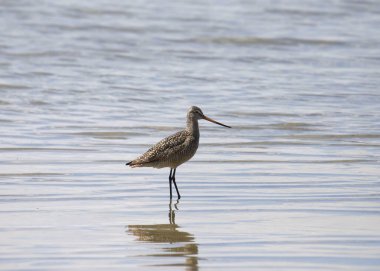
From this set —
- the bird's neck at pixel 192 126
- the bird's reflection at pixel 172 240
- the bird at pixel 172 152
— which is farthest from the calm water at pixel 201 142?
the bird's neck at pixel 192 126

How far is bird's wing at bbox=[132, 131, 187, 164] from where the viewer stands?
336 inches

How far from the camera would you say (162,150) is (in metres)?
8.65

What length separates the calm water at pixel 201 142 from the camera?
6383 millimetres

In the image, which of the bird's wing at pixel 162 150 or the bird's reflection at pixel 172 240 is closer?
the bird's reflection at pixel 172 240

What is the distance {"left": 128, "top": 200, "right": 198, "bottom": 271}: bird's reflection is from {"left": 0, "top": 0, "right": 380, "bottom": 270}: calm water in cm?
2

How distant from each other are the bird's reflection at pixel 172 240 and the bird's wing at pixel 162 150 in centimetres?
121

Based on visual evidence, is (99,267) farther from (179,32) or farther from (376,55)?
(179,32)

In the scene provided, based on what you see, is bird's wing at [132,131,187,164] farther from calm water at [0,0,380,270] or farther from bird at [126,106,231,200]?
calm water at [0,0,380,270]

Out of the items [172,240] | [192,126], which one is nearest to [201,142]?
[192,126]

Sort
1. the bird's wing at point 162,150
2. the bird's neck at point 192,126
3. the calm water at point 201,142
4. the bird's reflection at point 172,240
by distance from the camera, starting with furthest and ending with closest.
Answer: the bird's neck at point 192,126, the bird's wing at point 162,150, the calm water at point 201,142, the bird's reflection at point 172,240

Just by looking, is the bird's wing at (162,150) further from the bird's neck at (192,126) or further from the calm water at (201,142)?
the calm water at (201,142)

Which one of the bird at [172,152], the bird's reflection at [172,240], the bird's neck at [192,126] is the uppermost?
the bird's neck at [192,126]

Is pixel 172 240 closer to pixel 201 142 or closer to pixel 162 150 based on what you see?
pixel 162 150

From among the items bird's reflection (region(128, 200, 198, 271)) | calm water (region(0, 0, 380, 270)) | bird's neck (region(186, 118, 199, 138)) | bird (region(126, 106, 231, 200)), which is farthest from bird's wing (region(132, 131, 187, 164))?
bird's reflection (region(128, 200, 198, 271))
